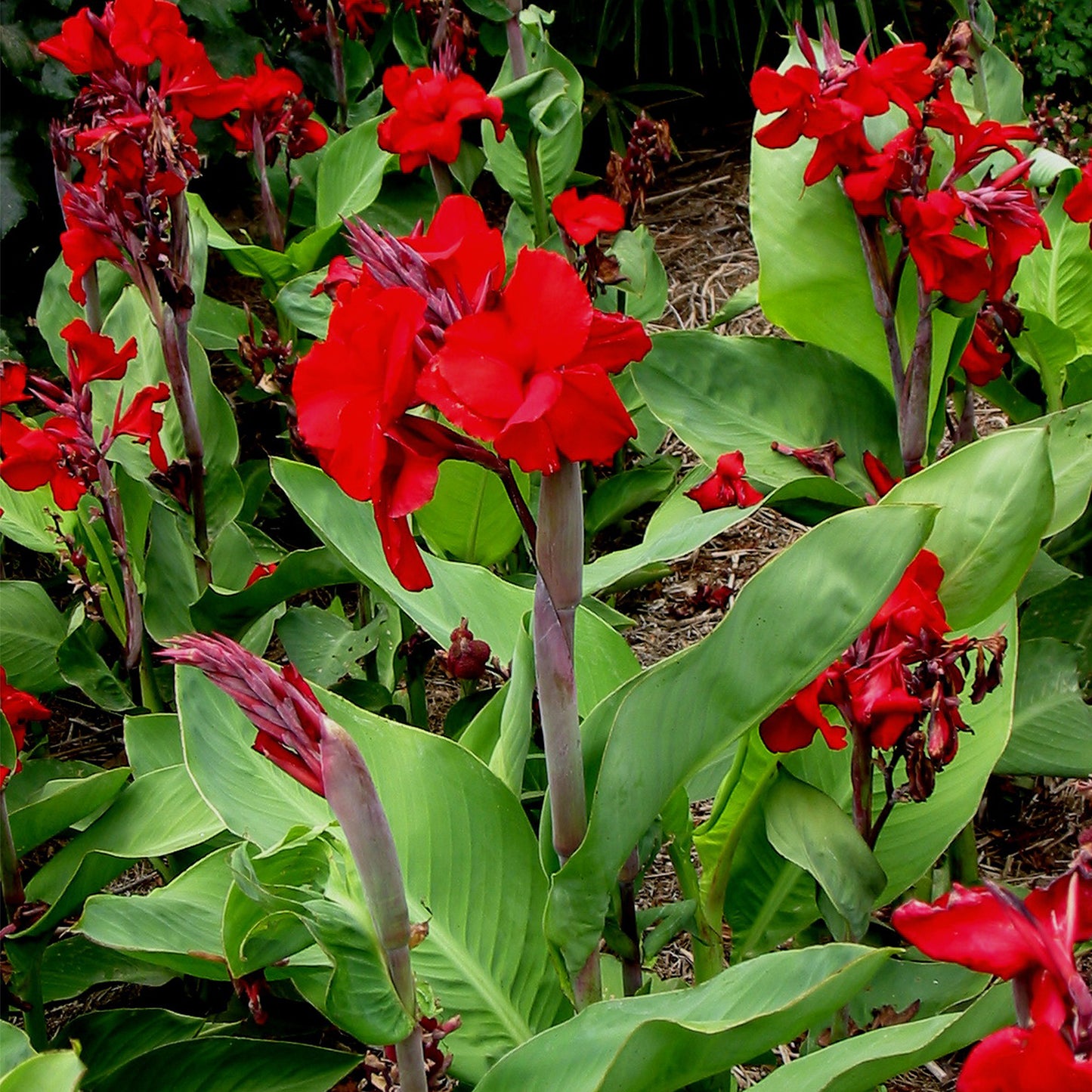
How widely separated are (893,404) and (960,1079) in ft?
3.26

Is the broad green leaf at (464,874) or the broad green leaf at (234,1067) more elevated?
the broad green leaf at (464,874)

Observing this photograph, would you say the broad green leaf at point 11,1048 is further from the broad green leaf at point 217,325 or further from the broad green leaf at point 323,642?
the broad green leaf at point 217,325

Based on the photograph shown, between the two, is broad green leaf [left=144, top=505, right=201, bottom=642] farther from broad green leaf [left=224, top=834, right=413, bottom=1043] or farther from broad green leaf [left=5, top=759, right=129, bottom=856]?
broad green leaf [left=224, top=834, right=413, bottom=1043]

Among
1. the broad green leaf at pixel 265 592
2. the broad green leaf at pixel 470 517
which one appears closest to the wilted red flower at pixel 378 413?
the broad green leaf at pixel 265 592

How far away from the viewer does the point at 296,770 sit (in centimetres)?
63

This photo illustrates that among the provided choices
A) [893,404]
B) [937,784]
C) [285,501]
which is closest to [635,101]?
Result: [285,501]

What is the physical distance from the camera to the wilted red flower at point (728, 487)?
1.28 m

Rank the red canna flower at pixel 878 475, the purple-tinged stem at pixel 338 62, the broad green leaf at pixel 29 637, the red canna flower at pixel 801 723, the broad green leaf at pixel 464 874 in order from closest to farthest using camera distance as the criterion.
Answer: the red canna flower at pixel 801 723
the broad green leaf at pixel 464 874
the red canna flower at pixel 878 475
the broad green leaf at pixel 29 637
the purple-tinged stem at pixel 338 62

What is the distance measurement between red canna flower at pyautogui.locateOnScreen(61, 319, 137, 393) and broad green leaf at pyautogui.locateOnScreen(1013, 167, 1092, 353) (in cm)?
→ 110

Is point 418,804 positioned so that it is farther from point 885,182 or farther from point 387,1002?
point 885,182

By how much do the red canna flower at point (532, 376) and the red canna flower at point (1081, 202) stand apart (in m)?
0.88

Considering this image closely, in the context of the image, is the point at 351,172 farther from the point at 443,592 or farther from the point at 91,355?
the point at 443,592

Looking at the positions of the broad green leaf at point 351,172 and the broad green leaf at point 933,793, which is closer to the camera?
the broad green leaf at point 933,793

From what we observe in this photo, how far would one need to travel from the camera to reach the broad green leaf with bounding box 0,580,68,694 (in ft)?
5.31
